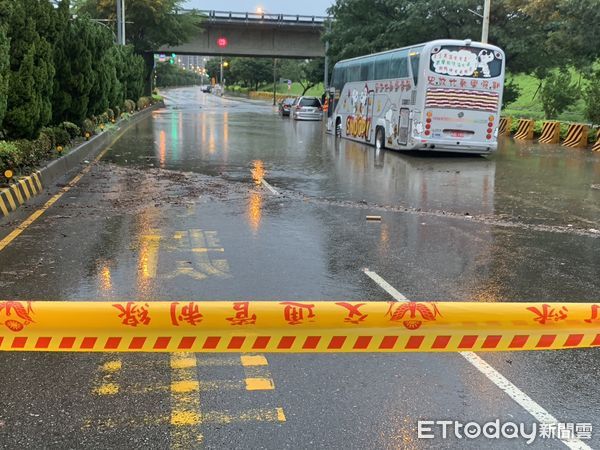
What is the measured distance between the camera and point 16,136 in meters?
12.9

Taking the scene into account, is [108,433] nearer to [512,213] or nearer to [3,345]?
[3,345]

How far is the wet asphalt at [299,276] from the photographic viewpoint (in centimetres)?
372

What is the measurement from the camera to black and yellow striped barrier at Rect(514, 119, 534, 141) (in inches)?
1177

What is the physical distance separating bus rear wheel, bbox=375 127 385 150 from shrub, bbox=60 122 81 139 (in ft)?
31.9

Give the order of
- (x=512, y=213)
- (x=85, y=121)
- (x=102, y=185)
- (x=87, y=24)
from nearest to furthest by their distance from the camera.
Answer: (x=512, y=213)
(x=102, y=185)
(x=87, y=24)
(x=85, y=121)

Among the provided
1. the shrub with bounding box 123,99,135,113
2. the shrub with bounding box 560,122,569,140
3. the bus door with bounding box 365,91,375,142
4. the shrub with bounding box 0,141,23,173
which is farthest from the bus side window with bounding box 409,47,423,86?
the shrub with bounding box 123,99,135,113

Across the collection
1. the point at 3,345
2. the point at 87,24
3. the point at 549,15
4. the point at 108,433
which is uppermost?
the point at 549,15

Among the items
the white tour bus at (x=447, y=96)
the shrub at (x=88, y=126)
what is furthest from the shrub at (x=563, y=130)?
the shrub at (x=88, y=126)

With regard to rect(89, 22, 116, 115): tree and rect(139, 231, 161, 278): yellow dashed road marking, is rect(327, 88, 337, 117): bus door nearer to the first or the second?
rect(89, 22, 116, 115): tree

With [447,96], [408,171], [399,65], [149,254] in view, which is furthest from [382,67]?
[149,254]

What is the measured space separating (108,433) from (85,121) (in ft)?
59.9

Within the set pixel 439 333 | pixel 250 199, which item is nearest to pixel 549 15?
pixel 250 199

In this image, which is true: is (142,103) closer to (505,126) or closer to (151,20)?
(151,20)

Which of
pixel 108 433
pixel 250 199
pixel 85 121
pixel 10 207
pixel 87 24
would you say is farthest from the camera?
pixel 85 121
